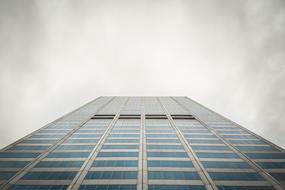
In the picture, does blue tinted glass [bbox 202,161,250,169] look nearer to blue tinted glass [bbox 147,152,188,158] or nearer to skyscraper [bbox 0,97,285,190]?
skyscraper [bbox 0,97,285,190]

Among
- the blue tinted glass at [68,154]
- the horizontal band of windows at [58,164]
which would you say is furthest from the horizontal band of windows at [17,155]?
the horizontal band of windows at [58,164]

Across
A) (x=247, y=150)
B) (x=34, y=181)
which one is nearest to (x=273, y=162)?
(x=247, y=150)

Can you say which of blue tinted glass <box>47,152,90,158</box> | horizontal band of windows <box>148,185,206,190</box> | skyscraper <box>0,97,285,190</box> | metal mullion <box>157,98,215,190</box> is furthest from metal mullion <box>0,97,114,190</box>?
metal mullion <box>157,98,215,190</box>

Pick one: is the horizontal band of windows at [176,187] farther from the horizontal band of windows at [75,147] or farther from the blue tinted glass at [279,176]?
the horizontal band of windows at [75,147]

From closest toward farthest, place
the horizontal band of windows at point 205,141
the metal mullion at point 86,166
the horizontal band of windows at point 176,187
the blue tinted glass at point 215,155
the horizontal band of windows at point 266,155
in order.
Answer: the horizontal band of windows at point 176,187 → the metal mullion at point 86,166 → the horizontal band of windows at point 266,155 → the blue tinted glass at point 215,155 → the horizontal band of windows at point 205,141

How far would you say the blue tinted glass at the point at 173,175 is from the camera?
2809 centimetres

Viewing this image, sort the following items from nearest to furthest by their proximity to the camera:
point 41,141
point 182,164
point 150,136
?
point 182,164, point 41,141, point 150,136

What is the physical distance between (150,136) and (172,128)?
8872 mm

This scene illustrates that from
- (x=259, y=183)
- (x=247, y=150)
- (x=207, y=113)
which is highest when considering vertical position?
(x=207, y=113)

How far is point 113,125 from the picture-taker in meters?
52.3

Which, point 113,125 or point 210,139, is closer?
point 210,139

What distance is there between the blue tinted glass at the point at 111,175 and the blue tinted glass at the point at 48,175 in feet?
10.0

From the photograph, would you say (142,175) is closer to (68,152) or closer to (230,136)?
(68,152)

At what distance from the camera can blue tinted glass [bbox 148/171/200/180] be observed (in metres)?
28.1
